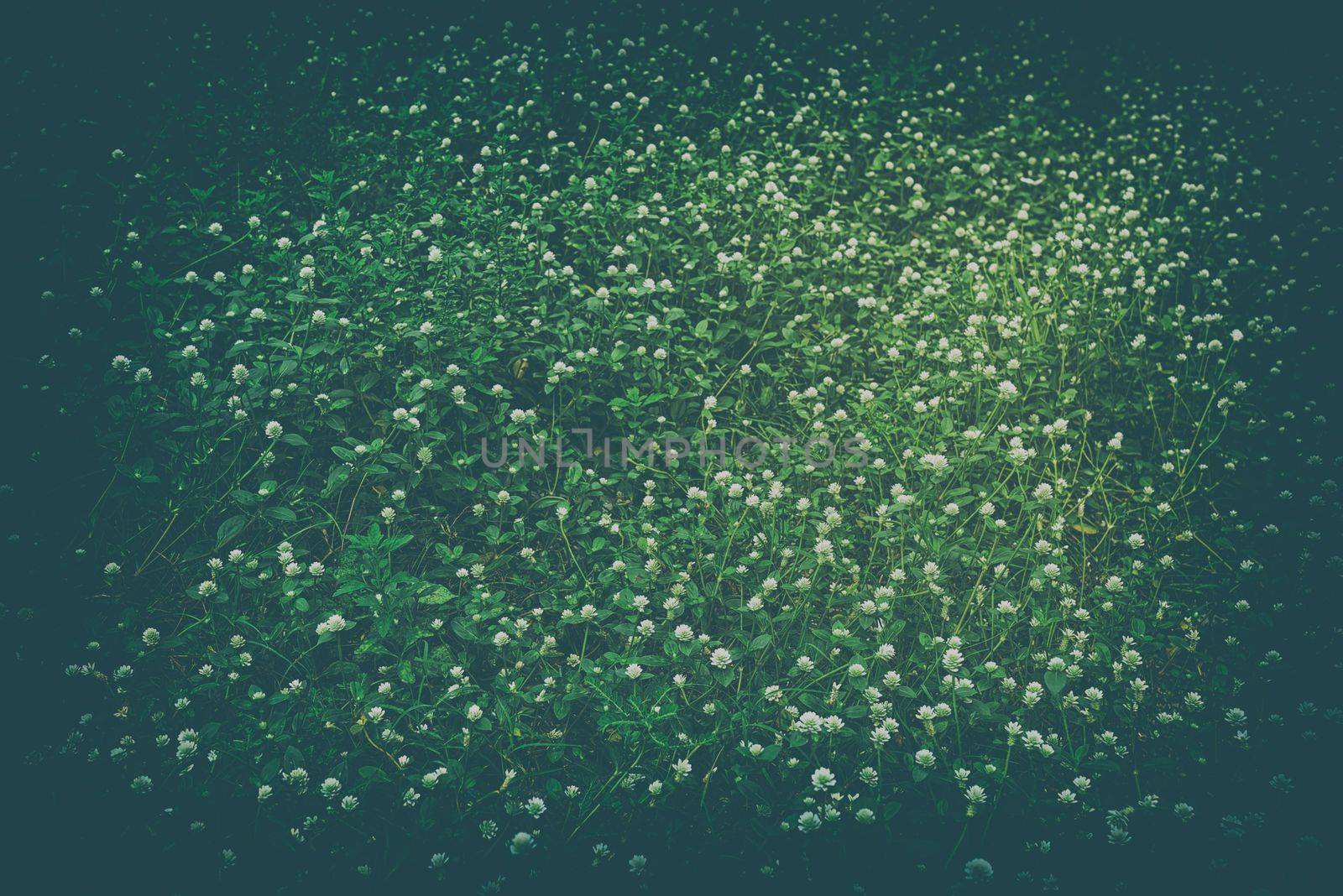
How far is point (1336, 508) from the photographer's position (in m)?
2.91

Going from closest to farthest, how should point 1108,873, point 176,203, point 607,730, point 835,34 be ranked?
point 1108,873
point 607,730
point 176,203
point 835,34

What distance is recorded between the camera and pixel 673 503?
9.58ft

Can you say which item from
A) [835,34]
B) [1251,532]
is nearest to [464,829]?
[1251,532]

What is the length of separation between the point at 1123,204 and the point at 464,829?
17.0 ft

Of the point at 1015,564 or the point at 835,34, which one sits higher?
the point at 835,34

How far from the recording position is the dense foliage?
209 cm

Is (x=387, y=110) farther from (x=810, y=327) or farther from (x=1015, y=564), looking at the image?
(x=1015, y=564)

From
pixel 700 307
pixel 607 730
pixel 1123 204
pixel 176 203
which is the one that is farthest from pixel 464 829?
pixel 1123 204

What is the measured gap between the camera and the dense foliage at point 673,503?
2.09 m

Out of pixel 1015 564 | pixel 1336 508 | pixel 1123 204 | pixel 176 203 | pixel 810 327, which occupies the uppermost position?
pixel 1123 204

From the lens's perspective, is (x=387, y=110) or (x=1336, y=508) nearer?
(x=1336, y=508)

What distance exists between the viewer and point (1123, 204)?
482 cm

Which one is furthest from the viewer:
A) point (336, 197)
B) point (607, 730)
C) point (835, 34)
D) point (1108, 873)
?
point (835, 34)

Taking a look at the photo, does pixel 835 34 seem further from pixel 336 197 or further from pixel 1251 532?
pixel 1251 532
